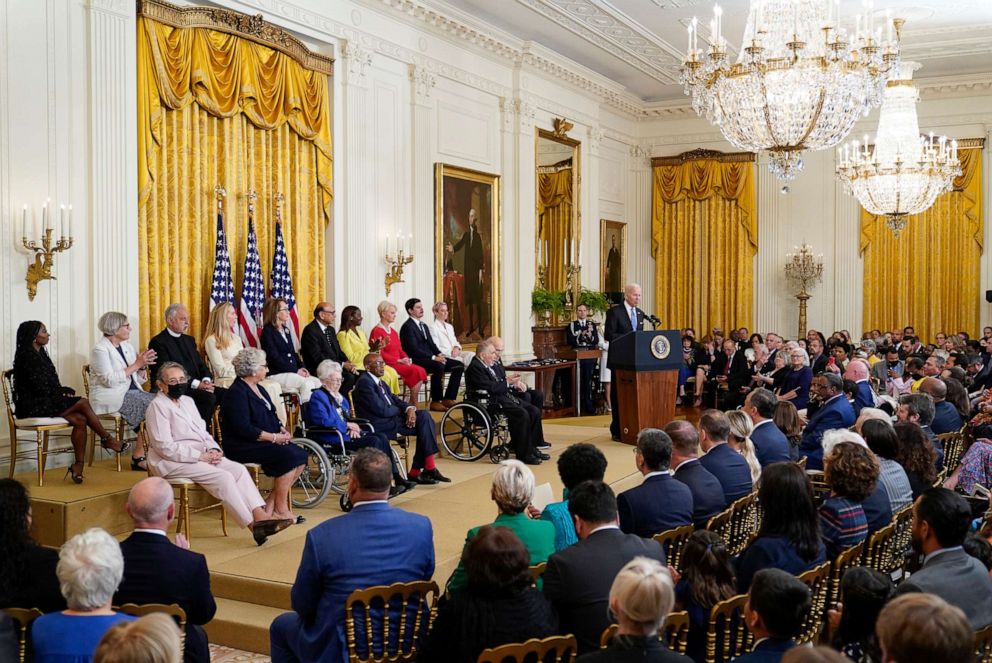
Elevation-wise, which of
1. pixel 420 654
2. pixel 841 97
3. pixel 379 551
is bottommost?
pixel 420 654

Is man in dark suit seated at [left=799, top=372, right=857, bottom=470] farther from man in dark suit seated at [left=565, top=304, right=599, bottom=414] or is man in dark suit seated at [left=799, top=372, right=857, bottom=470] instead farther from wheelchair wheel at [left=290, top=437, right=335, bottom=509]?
man in dark suit seated at [left=565, top=304, right=599, bottom=414]

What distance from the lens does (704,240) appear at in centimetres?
1875

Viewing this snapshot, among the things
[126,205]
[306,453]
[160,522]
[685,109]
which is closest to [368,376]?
[306,453]

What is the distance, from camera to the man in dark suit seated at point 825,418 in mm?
7292

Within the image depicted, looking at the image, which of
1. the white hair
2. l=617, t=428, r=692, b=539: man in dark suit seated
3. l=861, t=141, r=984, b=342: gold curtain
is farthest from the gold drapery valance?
l=861, t=141, r=984, b=342: gold curtain

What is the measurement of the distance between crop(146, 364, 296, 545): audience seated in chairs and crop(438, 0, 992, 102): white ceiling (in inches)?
287

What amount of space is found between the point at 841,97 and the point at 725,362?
8424 mm

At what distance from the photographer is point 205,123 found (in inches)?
358

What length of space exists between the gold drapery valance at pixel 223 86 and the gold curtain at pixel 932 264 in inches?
443

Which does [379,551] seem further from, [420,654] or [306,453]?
[306,453]

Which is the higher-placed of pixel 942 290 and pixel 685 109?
pixel 685 109

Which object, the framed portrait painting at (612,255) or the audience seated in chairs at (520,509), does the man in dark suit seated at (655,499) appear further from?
the framed portrait painting at (612,255)

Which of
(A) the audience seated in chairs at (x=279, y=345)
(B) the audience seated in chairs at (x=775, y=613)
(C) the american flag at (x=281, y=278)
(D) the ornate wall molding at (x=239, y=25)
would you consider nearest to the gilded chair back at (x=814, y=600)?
(B) the audience seated in chairs at (x=775, y=613)

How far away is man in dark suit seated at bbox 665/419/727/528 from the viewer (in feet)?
16.4
